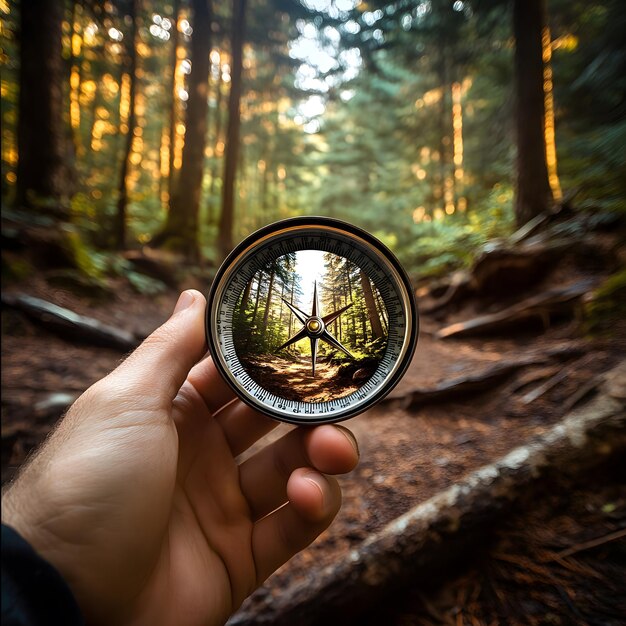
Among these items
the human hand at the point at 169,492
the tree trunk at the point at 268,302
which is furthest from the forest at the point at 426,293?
the human hand at the point at 169,492

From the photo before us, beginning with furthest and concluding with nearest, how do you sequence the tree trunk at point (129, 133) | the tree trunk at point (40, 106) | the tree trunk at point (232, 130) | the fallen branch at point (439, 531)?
the tree trunk at point (232, 130)
the tree trunk at point (129, 133)
the tree trunk at point (40, 106)
the fallen branch at point (439, 531)

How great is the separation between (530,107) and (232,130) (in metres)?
7.56

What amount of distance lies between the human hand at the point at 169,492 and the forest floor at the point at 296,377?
181 mm

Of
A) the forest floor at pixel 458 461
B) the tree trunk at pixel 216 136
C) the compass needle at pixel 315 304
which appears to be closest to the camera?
the compass needle at pixel 315 304

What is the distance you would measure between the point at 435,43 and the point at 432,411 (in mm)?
9768

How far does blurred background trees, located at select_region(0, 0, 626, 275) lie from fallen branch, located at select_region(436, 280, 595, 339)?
4.62 feet

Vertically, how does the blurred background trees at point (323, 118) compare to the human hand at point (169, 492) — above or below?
above

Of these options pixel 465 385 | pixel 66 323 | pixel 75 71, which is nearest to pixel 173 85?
pixel 75 71

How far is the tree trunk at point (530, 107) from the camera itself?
19.8 feet

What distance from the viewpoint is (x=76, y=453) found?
118cm

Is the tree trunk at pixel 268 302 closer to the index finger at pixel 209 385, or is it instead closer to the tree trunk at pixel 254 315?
the tree trunk at pixel 254 315

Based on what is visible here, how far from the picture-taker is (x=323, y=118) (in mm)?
19766

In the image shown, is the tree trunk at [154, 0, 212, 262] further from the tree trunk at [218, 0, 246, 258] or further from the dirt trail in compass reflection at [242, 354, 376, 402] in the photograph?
the dirt trail in compass reflection at [242, 354, 376, 402]

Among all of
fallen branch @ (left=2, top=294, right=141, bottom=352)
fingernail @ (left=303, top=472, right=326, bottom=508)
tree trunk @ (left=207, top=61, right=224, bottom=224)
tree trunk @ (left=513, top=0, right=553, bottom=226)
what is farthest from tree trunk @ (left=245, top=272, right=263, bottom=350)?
→ tree trunk @ (left=207, top=61, right=224, bottom=224)
